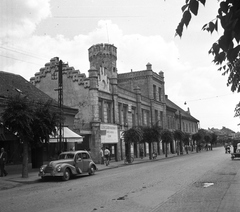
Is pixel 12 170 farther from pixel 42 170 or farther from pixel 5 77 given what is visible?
pixel 5 77

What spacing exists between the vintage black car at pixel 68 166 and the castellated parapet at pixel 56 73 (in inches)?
556

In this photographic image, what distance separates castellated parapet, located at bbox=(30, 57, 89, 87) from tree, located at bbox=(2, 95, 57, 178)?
43.5 ft

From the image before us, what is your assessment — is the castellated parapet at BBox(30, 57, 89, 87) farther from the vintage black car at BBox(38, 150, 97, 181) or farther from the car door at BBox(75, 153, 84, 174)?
the car door at BBox(75, 153, 84, 174)

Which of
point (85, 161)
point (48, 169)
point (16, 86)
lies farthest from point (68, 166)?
point (16, 86)

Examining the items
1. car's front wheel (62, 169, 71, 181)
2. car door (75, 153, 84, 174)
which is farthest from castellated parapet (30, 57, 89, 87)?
car's front wheel (62, 169, 71, 181)

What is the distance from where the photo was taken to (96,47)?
52031 millimetres

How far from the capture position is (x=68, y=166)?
55.1ft

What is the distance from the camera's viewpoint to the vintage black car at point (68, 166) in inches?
638

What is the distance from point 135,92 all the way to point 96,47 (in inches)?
600

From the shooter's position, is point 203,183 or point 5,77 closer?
point 203,183

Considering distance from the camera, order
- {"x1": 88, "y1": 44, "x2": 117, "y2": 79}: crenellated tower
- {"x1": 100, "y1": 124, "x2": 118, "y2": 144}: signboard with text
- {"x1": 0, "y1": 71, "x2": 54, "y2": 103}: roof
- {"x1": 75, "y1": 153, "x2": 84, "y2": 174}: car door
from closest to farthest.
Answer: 1. {"x1": 75, "y1": 153, "x2": 84, "y2": 174}: car door
2. {"x1": 0, "y1": 71, "x2": 54, "y2": 103}: roof
3. {"x1": 100, "y1": 124, "x2": 118, "y2": 144}: signboard with text
4. {"x1": 88, "y1": 44, "x2": 117, "y2": 79}: crenellated tower

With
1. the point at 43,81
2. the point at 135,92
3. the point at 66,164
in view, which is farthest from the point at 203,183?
the point at 135,92

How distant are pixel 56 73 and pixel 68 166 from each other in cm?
1878

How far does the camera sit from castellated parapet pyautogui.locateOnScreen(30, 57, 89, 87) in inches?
1257
